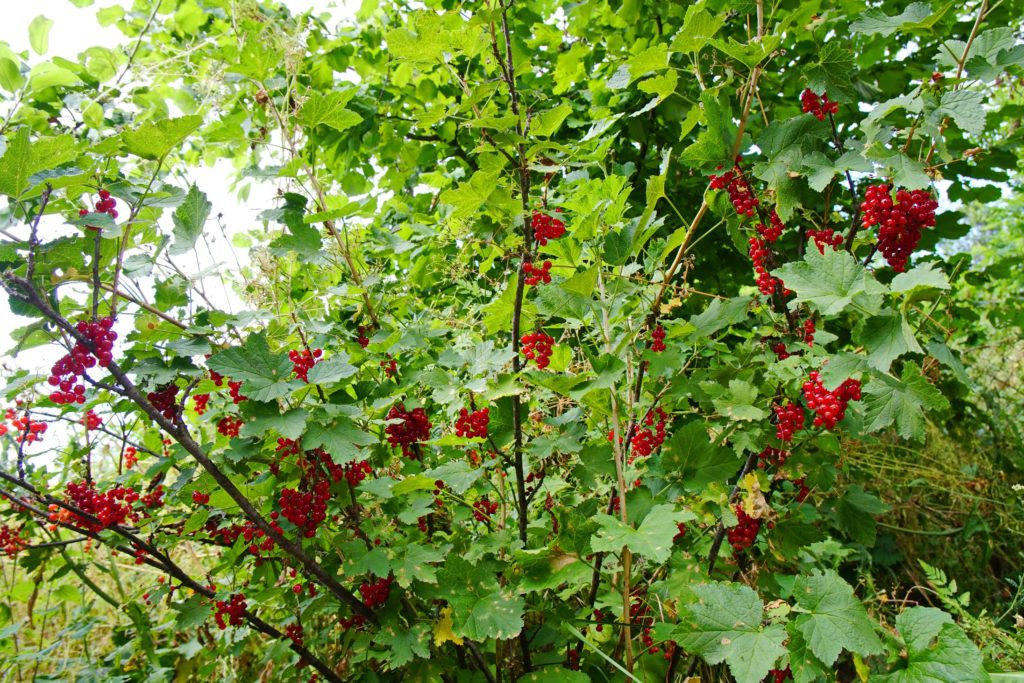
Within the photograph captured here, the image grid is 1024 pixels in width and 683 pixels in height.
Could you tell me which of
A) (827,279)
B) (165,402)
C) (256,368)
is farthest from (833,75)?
(165,402)

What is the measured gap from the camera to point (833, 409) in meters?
1.19

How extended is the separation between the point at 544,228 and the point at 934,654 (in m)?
1.04

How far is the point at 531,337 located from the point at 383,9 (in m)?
2.65

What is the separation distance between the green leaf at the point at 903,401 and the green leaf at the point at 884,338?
131mm

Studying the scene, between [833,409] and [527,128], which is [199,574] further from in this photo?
[833,409]

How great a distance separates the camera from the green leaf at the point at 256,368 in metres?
1.17

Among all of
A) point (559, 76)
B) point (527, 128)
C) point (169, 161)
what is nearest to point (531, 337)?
point (527, 128)

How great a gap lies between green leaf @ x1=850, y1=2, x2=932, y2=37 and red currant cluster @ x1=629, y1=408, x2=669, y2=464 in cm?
88

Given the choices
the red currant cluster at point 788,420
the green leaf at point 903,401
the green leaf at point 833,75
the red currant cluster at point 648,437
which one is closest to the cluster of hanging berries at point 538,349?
the red currant cluster at point 648,437

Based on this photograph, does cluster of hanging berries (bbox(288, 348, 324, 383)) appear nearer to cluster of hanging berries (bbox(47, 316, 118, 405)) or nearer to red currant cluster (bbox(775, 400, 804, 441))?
cluster of hanging berries (bbox(47, 316, 118, 405))

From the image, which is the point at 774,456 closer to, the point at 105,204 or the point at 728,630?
the point at 728,630

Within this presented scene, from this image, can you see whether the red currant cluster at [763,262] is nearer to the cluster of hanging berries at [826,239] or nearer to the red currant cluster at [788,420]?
the cluster of hanging berries at [826,239]

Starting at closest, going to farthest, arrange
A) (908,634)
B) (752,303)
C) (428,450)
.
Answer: (908,634) → (752,303) → (428,450)

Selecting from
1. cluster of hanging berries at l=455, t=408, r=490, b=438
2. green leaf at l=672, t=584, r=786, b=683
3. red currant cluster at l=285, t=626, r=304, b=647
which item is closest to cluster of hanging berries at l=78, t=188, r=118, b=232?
cluster of hanging berries at l=455, t=408, r=490, b=438
